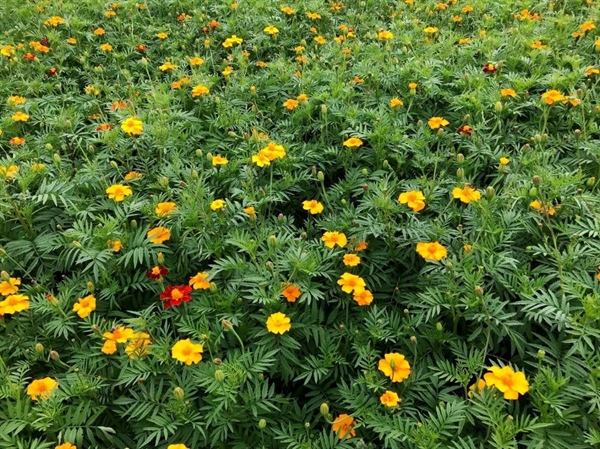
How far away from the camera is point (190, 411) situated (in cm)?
164

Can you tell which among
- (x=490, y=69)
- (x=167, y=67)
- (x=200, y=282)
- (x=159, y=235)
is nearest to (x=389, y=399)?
(x=200, y=282)

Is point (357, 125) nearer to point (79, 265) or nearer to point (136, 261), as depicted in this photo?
point (136, 261)

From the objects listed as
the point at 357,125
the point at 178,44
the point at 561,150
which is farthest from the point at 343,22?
the point at 561,150

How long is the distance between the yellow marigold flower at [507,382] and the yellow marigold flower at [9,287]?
68.6 inches

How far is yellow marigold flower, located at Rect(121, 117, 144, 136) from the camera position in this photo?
2.49 m

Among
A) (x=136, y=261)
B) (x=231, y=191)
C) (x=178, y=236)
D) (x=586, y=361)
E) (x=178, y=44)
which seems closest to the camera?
(x=586, y=361)

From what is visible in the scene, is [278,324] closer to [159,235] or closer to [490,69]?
[159,235]

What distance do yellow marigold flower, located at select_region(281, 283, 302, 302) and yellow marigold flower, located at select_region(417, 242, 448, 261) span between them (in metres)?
0.48

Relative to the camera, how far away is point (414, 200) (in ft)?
6.63

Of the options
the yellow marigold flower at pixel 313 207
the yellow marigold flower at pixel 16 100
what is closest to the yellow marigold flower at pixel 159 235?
the yellow marigold flower at pixel 313 207

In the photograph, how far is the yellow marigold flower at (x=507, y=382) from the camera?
145 centimetres

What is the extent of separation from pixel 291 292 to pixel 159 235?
0.62m

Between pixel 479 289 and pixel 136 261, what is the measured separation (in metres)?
1.28

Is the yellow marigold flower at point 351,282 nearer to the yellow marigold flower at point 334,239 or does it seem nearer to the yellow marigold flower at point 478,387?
the yellow marigold flower at point 334,239
